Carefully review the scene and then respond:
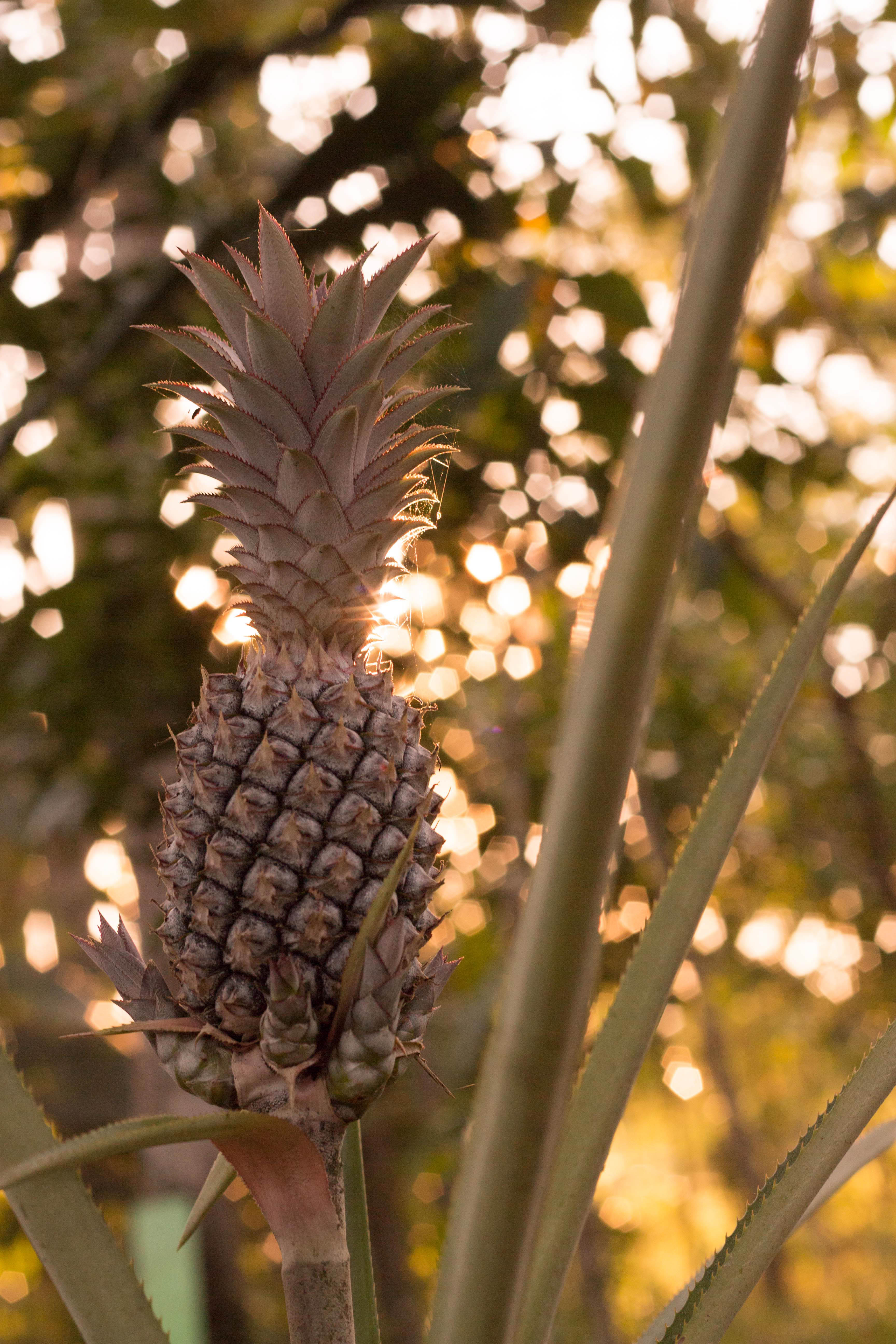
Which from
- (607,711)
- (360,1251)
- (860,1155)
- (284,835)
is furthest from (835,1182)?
(607,711)

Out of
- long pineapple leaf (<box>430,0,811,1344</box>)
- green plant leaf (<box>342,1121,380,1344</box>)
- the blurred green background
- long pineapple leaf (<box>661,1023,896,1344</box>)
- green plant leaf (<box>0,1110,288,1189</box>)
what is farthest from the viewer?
the blurred green background

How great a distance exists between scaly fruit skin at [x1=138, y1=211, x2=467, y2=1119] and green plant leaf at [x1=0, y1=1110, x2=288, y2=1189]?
0.33ft

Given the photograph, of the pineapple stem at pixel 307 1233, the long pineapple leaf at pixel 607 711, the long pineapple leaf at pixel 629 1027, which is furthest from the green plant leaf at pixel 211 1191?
the long pineapple leaf at pixel 607 711

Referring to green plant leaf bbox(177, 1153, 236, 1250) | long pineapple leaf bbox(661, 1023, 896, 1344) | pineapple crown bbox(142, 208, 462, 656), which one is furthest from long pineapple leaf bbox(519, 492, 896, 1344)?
pineapple crown bbox(142, 208, 462, 656)

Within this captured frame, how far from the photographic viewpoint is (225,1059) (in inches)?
24.7

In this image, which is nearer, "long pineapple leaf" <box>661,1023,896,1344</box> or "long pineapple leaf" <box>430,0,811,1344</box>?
"long pineapple leaf" <box>430,0,811,1344</box>

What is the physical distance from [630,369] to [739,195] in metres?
1.61

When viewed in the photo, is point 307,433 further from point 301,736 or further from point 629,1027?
point 629,1027

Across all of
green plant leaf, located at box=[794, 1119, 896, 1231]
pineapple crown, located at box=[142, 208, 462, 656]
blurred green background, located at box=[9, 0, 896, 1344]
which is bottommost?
green plant leaf, located at box=[794, 1119, 896, 1231]

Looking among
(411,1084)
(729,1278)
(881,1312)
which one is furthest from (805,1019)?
(729,1278)

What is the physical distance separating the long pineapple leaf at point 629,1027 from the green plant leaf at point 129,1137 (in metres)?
0.17

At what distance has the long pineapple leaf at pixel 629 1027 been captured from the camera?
1.75 ft

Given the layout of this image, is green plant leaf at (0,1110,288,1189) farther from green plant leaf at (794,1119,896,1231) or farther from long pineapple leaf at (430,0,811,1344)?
green plant leaf at (794,1119,896,1231)

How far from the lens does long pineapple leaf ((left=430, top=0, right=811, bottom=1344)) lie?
288 mm
